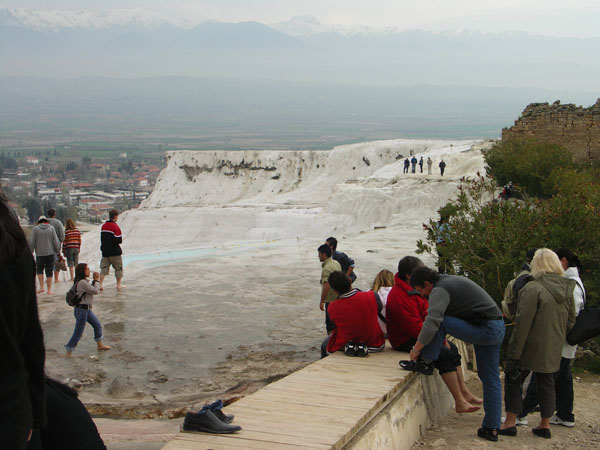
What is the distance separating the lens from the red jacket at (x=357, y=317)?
6.43 m

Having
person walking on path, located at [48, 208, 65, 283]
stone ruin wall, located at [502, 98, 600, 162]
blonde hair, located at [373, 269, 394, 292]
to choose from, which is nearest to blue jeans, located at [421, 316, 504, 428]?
blonde hair, located at [373, 269, 394, 292]

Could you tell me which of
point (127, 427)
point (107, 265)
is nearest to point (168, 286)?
point (107, 265)

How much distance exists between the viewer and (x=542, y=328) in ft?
17.2

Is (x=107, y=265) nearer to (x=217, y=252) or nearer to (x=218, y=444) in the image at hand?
(x=217, y=252)

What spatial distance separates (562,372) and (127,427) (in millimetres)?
3915

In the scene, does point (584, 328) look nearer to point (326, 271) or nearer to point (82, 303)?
point (326, 271)

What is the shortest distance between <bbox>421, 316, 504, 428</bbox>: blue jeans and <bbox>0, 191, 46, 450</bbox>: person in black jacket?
144 inches

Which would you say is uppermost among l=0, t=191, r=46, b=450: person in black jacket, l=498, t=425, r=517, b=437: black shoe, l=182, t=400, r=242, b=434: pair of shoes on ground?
l=0, t=191, r=46, b=450: person in black jacket

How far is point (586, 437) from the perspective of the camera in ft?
18.3

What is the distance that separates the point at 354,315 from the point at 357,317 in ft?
0.11

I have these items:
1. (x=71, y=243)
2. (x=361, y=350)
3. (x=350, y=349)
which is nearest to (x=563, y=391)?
(x=361, y=350)

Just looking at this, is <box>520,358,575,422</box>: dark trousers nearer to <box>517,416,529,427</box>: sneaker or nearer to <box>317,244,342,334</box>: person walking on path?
<box>517,416,529,427</box>: sneaker

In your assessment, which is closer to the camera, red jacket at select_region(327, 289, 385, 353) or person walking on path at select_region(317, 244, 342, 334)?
red jacket at select_region(327, 289, 385, 353)

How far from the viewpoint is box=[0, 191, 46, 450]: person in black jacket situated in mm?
2320
